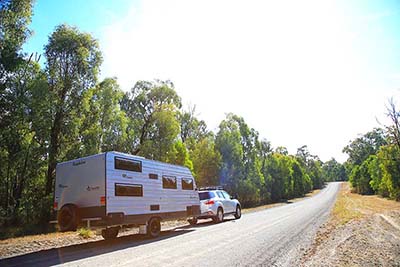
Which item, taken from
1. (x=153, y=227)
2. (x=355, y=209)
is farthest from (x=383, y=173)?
(x=153, y=227)

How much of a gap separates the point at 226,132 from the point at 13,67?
Result: 29.3m

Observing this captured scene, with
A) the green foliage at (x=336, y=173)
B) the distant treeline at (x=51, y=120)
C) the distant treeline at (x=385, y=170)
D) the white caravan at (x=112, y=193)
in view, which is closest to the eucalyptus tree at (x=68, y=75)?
the distant treeline at (x=51, y=120)

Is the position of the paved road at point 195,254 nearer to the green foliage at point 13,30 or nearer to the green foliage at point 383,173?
the green foliage at point 13,30

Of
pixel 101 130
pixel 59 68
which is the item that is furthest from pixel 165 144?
pixel 59 68

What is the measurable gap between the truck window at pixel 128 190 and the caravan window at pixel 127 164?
2.01ft

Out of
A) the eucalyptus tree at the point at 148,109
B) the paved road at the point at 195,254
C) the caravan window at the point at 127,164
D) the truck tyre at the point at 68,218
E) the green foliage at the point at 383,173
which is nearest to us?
the paved road at the point at 195,254

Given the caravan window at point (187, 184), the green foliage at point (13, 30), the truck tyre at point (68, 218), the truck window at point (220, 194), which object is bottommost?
the truck tyre at point (68, 218)

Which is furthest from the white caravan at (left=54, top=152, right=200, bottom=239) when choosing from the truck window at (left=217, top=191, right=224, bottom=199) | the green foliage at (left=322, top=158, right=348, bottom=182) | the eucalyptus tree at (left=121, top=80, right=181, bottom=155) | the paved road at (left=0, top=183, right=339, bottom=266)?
the green foliage at (left=322, top=158, right=348, bottom=182)

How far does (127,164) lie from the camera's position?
1163 cm

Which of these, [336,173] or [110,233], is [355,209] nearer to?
[110,233]

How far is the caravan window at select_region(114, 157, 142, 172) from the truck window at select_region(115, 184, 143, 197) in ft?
2.01

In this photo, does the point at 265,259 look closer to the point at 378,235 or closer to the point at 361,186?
the point at 378,235

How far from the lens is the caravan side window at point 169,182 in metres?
13.9

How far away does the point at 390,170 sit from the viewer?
43781mm
